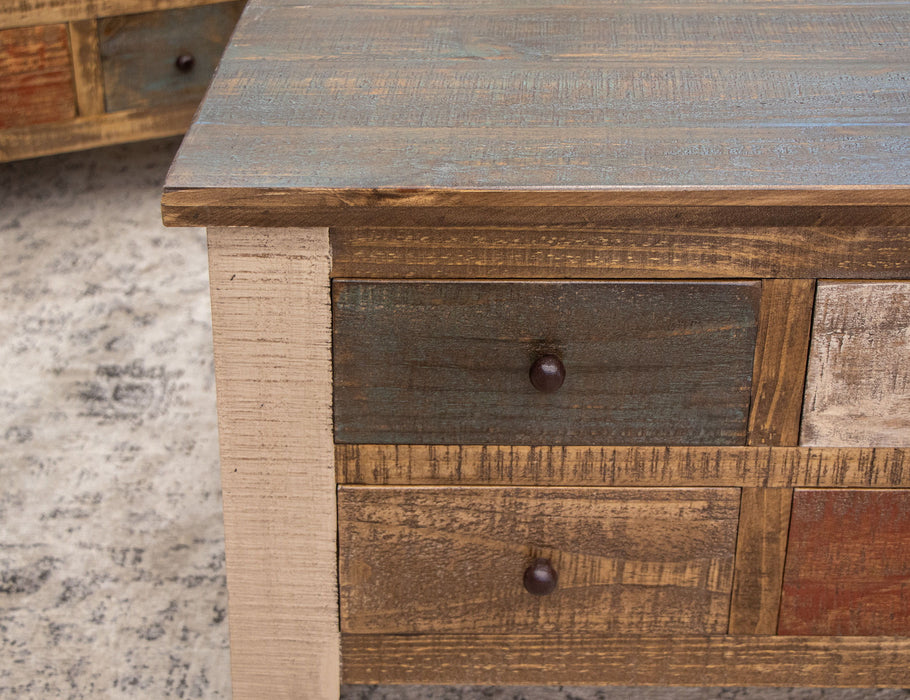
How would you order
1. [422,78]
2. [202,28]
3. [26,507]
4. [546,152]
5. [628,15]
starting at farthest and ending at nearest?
[202,28]
[26,507]
[628,15]
[422,78]
[546,152]

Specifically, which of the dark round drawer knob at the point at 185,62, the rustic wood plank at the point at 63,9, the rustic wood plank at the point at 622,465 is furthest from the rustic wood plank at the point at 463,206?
the dark round drawer knob at the point at 185,62

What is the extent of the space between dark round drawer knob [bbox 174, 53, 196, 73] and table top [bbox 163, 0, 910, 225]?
32.2 inches

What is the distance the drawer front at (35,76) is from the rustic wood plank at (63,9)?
13 mm

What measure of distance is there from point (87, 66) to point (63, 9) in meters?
0.09

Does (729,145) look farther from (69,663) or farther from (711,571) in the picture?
(69,663)

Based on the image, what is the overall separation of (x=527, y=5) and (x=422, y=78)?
0.22m

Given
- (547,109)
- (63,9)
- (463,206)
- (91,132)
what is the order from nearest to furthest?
(463,206)
(547,109)
(63,9)
(91,132)

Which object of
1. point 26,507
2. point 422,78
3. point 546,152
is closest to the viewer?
point 546,152

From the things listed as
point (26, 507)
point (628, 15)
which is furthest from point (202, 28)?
point (628, 15)

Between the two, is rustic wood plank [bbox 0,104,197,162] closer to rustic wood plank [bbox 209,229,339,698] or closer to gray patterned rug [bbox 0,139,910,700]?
gray patterned rug [bbox 0,139,910,700]

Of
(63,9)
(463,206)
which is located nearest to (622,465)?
(463,206)

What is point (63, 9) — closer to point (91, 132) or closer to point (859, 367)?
point (91, 132)

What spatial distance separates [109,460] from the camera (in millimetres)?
1343

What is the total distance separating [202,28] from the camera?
5.92 feet
